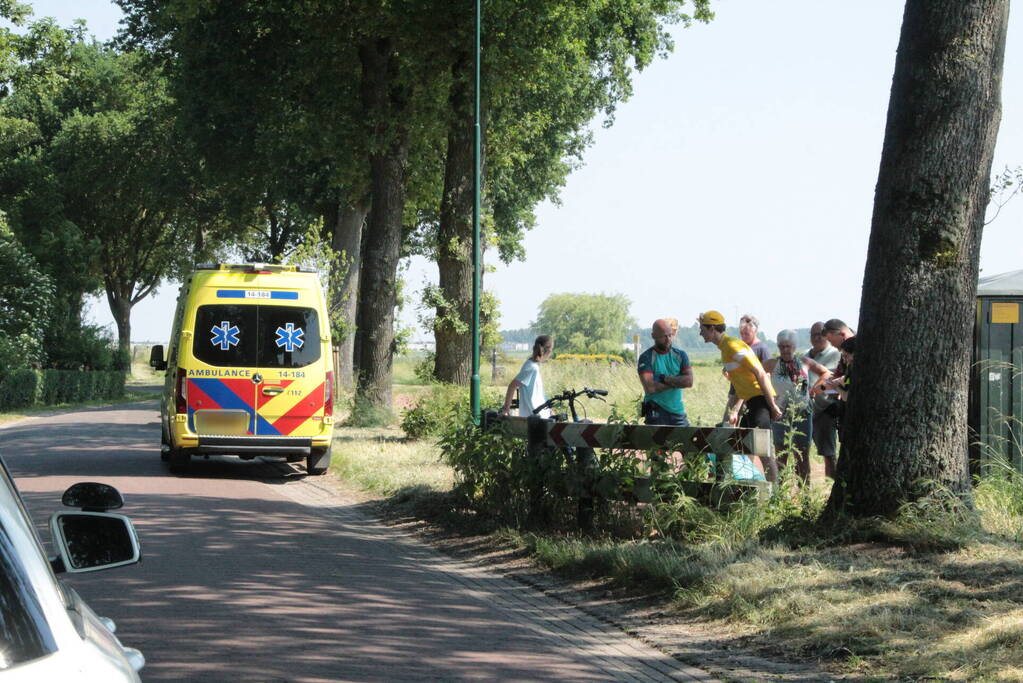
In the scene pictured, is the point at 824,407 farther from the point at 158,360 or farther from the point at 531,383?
the point at 158,360

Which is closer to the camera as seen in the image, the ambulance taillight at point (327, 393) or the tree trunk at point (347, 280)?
the ambulance taillight at point (327, 393)

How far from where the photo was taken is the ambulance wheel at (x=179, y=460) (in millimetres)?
16422

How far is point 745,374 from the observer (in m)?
12.4

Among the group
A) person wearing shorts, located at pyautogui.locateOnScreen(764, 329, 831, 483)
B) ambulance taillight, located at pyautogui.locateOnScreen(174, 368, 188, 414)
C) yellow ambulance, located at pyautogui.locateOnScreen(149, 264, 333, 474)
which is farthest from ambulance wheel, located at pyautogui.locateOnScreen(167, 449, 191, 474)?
person wearing shorts, located at pyautogui.locateOnScreen(764, 329, 831, 483)

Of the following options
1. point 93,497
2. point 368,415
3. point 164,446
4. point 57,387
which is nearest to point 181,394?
point 164,446

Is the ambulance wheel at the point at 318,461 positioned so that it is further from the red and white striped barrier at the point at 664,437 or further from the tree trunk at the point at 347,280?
the tree trunk at the point at 347,280

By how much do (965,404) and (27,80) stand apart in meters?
23.7

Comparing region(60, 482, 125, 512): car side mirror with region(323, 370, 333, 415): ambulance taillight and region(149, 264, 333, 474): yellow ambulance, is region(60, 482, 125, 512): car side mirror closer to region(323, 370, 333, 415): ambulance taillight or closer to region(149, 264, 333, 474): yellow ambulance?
region(149, 264, 333, 474): yellow ambulance

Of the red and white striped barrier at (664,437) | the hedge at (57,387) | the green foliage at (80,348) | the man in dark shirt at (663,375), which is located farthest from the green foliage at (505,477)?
the green foliage at (80,348)

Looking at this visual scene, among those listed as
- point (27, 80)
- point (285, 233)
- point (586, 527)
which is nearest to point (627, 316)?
point (285, 233)

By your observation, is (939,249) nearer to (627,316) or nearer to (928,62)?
(928,62)

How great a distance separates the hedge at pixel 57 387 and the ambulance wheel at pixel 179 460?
20.6 meters

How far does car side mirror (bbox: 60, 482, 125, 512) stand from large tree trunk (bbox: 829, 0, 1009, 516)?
6.79 metres

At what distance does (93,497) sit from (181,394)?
523 inches
